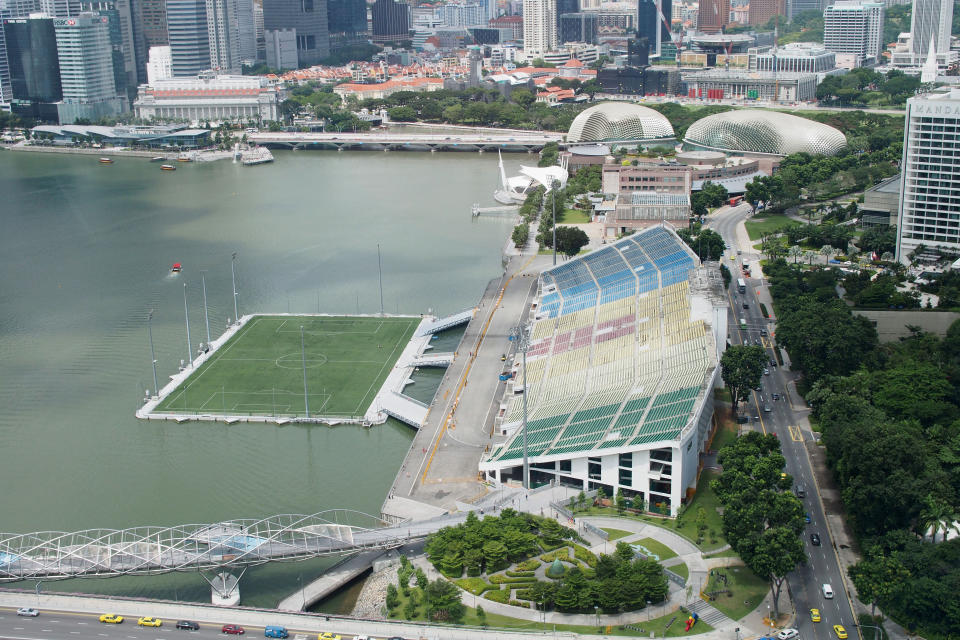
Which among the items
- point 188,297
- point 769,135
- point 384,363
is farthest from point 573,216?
point 384,363

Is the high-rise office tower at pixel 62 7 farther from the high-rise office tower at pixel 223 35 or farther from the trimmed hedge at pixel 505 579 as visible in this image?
the trimmed hedge at pixel 505 579

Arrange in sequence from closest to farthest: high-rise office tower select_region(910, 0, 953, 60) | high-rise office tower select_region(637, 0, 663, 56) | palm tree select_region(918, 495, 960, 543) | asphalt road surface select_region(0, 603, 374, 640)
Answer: asphalt road surface select_region(0, 603, 374, 640) → palm tree select_region(918, 495, 960, 543) → high-rise office tower select_region(910, 0, 953, 60) → high-rise office tower select_region(637, 0, 663, 56)

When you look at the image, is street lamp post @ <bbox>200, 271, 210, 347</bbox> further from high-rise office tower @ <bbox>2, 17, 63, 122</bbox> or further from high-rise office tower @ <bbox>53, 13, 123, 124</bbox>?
high-rise office tower @ <bbox>2, 17, 63, 122</bbox>

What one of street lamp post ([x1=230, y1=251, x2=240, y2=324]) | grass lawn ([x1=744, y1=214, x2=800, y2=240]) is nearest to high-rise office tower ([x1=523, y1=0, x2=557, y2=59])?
grass lawn ([x1=744, y1=214, x2=800, y2=240])

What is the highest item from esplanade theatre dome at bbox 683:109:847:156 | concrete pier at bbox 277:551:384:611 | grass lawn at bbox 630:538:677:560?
esplanade theatre dome at bbox 683:109:847:156

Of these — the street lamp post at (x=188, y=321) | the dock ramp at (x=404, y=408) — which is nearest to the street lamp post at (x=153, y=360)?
the street lamp post at (x=188, y=321)
